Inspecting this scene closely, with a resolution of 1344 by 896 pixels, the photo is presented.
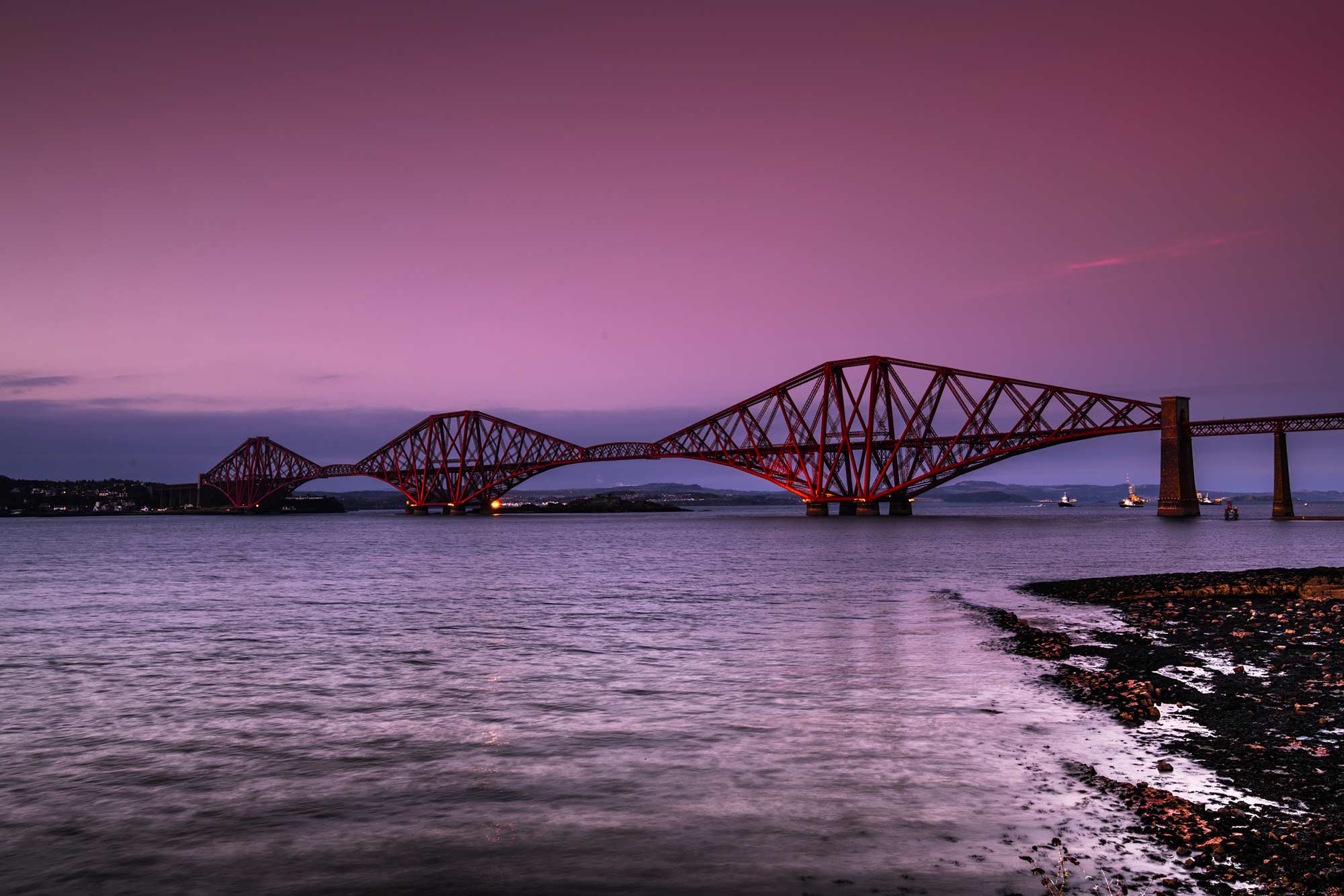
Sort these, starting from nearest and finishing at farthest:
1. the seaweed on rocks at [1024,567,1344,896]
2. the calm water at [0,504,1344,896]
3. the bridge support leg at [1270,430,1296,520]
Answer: the seaweed on rocks at [1024,567,1344,896], the calm water at [0,504,1344,896], the bridge support leg at [1270,430,1296,520]

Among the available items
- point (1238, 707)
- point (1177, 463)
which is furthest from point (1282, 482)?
point (1238, 707)

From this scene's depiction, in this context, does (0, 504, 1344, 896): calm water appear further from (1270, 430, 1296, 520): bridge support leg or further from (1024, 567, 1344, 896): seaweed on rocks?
(1270, 430, 1296, 520): bridge support leg

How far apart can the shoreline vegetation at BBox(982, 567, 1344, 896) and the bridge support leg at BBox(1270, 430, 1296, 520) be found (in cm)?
9335

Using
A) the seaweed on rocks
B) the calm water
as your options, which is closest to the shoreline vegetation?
the seaweed on rocks

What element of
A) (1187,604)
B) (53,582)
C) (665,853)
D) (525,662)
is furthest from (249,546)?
(665,853)

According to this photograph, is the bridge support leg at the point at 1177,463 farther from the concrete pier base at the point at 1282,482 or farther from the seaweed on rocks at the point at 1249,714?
the seaweed on rocks at the point at 1249,714

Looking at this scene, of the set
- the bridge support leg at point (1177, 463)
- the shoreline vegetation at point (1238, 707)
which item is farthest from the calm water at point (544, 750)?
the bridge support leg at point (1177, 463)

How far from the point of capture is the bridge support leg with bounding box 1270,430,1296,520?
340 ft

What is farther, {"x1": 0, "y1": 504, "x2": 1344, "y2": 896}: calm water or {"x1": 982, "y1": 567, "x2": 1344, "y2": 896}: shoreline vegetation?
{"x1": 0, "y1": 504, "x2": 1344, "y2": 896}: calm water

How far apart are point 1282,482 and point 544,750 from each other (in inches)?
4876

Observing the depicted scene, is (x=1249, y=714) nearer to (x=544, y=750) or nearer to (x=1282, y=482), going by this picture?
(x=544, y=750)

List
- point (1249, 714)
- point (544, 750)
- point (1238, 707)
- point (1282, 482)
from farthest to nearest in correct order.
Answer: point (1282, 482) → point (1238, 707) → point (1249, 714) → point (544, 750)

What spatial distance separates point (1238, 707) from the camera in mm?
11859

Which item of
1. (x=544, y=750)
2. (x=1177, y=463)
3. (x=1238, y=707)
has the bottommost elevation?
(x=544, y=750)
